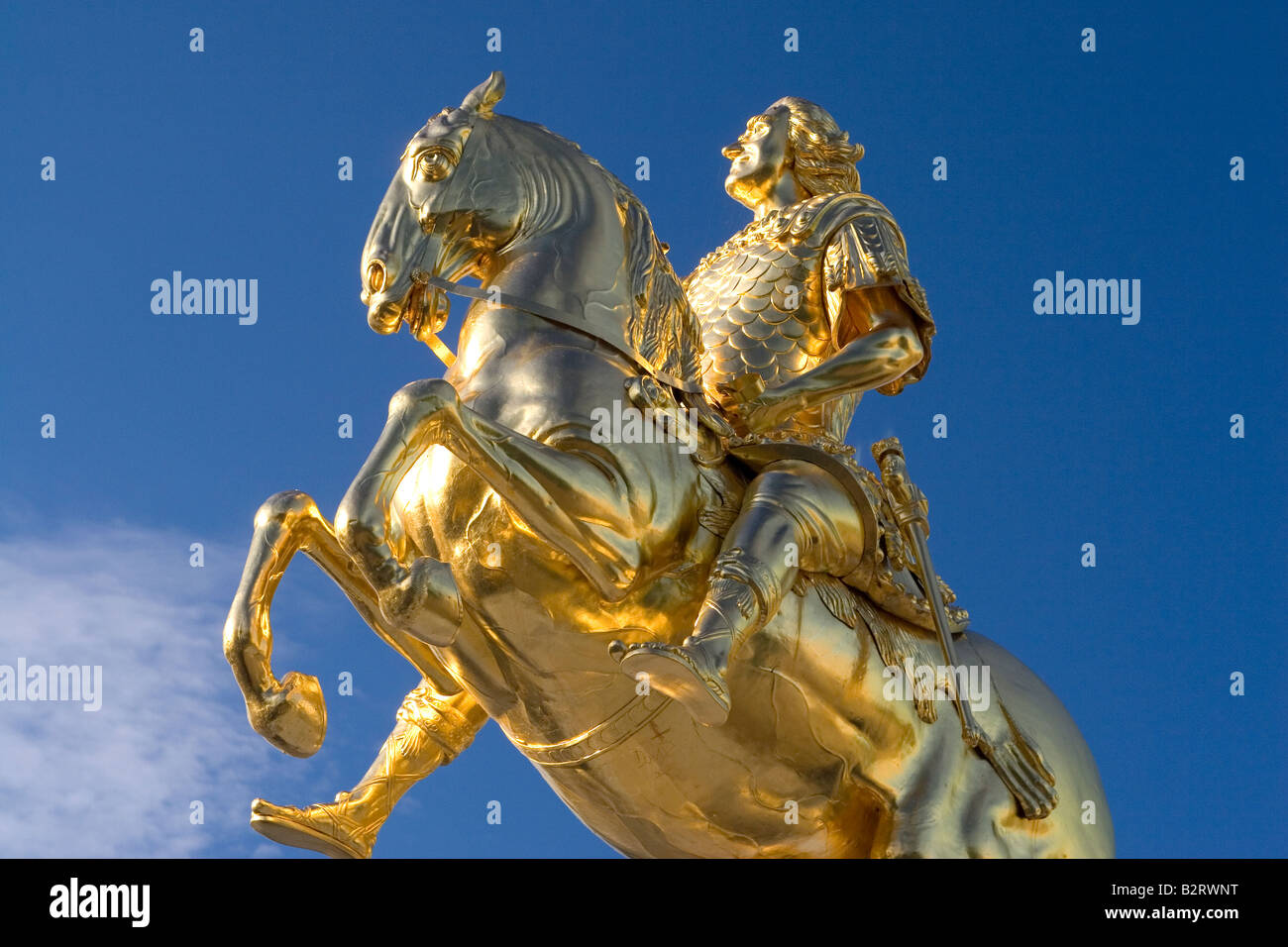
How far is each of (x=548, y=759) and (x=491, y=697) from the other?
0.30 meters

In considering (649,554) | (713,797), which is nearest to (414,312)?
(649,554)

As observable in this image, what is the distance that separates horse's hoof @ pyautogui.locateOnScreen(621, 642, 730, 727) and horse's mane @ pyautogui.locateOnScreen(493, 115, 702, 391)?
1146 mm

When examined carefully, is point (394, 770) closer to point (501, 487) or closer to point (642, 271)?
point (501, 487)

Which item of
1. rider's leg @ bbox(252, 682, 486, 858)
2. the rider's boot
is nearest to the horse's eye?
rider's leg @ bbox(252, 682, 486, 858)

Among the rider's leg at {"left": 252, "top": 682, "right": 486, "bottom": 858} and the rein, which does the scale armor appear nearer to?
the rein

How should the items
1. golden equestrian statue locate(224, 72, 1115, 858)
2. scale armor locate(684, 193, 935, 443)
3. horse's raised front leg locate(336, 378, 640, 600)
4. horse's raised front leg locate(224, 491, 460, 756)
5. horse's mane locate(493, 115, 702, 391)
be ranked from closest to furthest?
1. horse's raised front leg locate(336, 378, 640, 600)
2. horse's raised front leg locate(224, 491, 460, 756)
3. golden equestrian statue locate(224, 72, 1115, 858)
4. horse's mane locate(493, 115, 702, 391)
5. scale armor locate(684, 193, 935, 443)

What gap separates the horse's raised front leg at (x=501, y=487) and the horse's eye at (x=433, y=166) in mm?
858

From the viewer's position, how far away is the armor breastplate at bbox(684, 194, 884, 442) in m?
6.96
